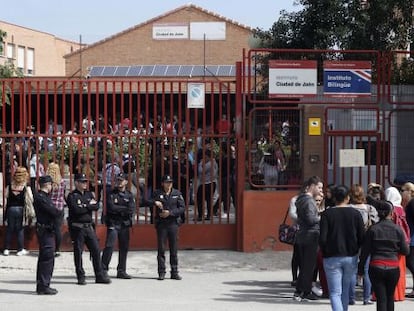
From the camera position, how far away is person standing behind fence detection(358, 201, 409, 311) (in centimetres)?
833

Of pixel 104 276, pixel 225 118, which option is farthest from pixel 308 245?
pixel 225 118

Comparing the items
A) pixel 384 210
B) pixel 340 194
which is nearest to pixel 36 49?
pixel 340 194

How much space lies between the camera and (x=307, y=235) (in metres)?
10.4

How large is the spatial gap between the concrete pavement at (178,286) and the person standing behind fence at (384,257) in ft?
5.95

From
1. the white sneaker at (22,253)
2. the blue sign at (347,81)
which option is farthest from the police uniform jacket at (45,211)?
the blue sign at (347,81)

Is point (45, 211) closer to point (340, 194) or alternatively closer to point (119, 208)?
point (119, 208)

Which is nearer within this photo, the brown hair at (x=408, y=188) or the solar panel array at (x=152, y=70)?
the brown hair at (x=408, y=188)

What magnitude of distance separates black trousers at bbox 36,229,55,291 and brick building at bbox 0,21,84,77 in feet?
151

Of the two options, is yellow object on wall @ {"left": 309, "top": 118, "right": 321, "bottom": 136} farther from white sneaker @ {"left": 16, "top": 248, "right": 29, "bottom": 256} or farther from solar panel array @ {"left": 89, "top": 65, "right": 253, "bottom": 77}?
solar panel array @ {"left": 89, "top": 65, "right": 253, "bottom": 77}

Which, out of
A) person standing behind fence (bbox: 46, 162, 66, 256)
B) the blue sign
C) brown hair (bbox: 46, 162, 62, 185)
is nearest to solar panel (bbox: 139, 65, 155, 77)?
the blue sign

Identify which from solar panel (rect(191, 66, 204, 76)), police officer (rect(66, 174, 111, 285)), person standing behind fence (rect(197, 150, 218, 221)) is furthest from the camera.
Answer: solar panel (rect(191, 66, 204, 76))

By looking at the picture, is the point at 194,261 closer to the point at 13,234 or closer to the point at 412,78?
the point at 13,234

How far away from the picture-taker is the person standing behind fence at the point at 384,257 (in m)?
8.33

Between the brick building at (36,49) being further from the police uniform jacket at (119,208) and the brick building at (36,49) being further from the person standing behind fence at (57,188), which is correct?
the police uniform jacket at (119,208)
